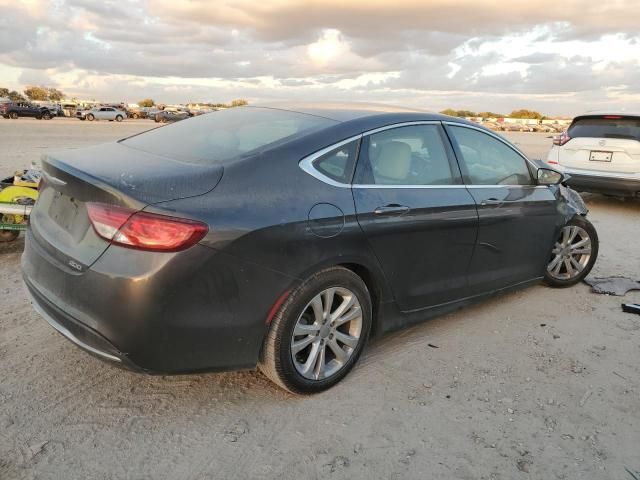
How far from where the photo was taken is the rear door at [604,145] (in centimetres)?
860

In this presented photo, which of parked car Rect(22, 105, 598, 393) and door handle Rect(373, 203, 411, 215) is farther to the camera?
door handle Rect(373, 203, 411, 215)

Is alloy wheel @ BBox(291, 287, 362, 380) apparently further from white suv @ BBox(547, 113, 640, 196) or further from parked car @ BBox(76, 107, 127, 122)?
parked car @ BBox(76, 107, 127, 122)

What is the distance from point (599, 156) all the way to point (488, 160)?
5.80 metres

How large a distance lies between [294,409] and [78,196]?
157 cm

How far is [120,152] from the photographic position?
10.3 ft

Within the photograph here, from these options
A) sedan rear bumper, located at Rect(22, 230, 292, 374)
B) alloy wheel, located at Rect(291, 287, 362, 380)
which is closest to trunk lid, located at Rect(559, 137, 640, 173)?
alloy wheel, located at Rect(291, 287, 362, 380)

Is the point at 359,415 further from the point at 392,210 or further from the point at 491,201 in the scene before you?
the point at 491,201

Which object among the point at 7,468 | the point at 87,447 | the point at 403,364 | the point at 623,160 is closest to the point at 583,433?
the point at 403,364

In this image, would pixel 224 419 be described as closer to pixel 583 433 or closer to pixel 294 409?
pixel 294 409

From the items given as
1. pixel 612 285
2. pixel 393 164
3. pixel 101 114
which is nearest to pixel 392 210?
pixel 393 164

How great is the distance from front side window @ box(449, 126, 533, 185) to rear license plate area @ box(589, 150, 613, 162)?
5240 millimetres

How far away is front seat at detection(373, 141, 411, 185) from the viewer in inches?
129

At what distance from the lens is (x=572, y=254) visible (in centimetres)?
512

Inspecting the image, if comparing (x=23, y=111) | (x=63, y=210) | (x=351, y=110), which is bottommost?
(x=23, y=111)
